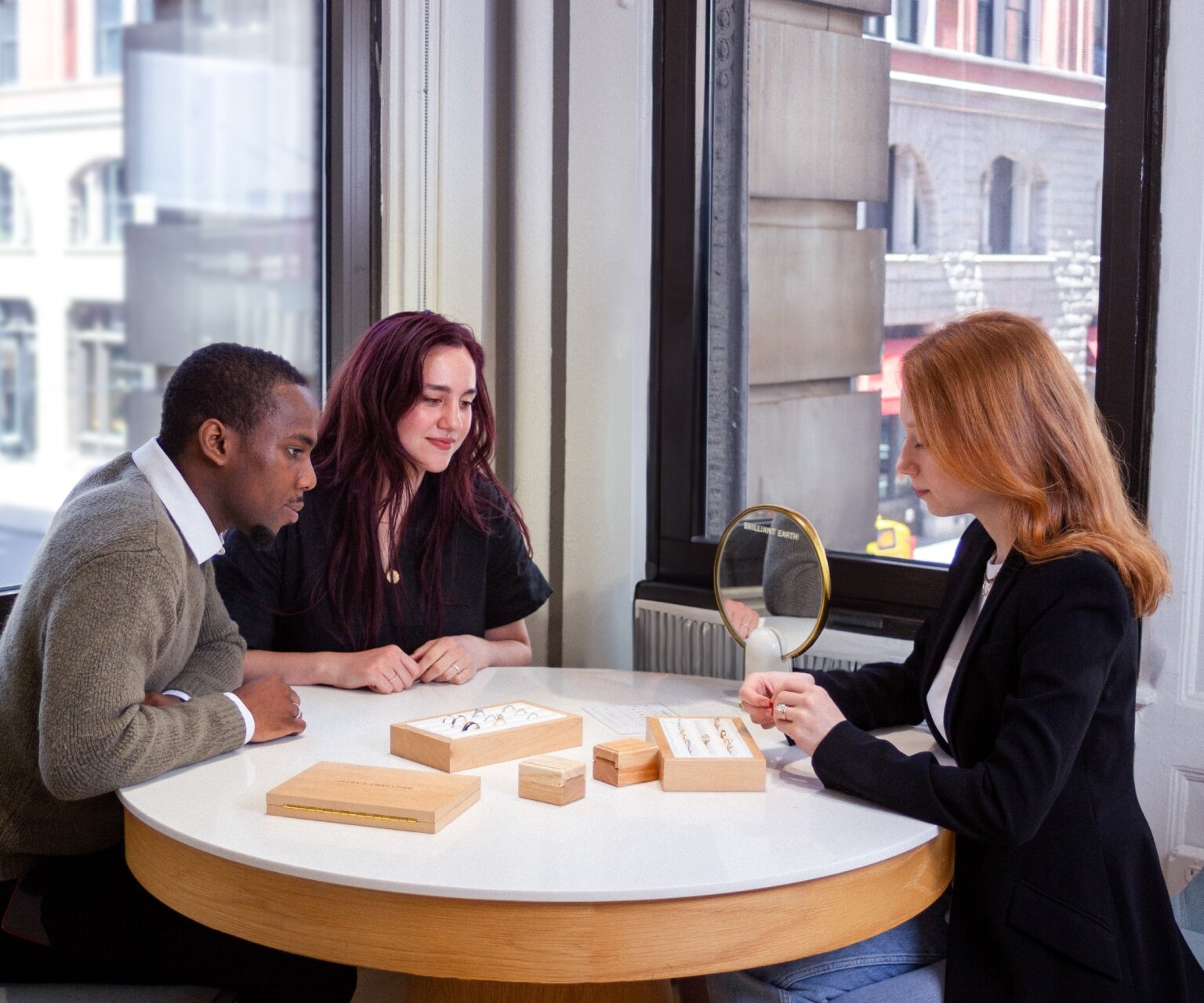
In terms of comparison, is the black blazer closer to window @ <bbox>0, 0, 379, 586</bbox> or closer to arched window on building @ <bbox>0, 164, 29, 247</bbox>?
window @ <bbox>0, 0, 379, 586</bbox>

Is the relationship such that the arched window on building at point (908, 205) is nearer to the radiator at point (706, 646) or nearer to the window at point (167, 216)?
the radiator at point (706, 646)

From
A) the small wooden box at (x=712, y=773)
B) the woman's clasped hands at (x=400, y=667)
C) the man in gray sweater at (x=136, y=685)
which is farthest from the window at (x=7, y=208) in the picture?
the small wooden box at (x=712, y=773)

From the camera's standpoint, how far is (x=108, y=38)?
2.79m

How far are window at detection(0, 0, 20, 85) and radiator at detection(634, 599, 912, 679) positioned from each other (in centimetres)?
171

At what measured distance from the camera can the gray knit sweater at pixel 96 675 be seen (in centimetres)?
140

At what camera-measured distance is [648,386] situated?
2.86 m

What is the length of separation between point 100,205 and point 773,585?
2.24m

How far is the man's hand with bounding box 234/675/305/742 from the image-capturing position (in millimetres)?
1654

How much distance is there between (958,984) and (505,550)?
1.20m

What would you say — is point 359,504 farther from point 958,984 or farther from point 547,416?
point 958,984

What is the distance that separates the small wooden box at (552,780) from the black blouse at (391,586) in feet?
2.66

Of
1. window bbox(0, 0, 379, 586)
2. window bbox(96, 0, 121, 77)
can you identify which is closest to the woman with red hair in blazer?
window bbox(0, 0, 379, 586)

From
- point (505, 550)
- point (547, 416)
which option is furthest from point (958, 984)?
point (547, 416)

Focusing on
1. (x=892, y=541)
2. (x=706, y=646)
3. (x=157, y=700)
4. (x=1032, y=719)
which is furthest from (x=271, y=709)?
(x=892, y=541)
